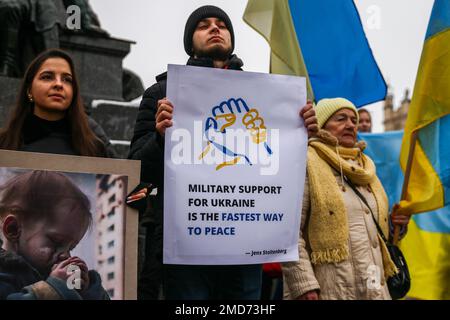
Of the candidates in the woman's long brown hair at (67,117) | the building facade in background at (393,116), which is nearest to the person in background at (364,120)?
the woman's long brown hair at (67,117)

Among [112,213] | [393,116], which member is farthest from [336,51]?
[393,116]

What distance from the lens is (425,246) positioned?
18.1 ft

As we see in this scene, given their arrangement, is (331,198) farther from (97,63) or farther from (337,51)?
(97,63)

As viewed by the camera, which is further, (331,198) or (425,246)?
(425,246)

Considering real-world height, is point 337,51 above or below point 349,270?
above

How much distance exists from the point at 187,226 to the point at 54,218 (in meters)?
0.61

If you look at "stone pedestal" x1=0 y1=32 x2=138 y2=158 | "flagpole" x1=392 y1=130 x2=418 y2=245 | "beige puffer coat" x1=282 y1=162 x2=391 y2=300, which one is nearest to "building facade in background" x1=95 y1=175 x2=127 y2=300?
"beige puffer coat" x1=282 y1=162 x2=391 y2=300

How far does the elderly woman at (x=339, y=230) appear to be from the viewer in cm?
328

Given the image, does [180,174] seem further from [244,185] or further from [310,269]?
[310,269]

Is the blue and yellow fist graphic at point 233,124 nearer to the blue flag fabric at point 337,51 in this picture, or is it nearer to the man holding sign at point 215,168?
the man holding sign at point 215,168

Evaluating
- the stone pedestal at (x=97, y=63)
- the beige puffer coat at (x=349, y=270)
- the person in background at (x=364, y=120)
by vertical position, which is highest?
the stone pedestal at (x=97, y=63)

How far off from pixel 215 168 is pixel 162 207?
13.0 inches

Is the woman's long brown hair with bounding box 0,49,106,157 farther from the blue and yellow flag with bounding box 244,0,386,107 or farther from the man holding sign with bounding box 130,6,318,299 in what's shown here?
the blue and yellow flag with bounding box 244,0,386,107
